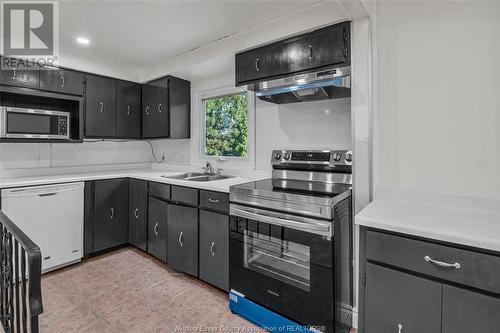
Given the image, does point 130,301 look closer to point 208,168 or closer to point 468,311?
point 208,168

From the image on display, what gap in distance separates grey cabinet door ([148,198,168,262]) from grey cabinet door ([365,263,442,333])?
2003 mm

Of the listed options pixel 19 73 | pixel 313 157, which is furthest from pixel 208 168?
pixel 19 73

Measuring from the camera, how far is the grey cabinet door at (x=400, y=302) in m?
1.16

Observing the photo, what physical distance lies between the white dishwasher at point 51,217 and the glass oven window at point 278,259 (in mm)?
1935

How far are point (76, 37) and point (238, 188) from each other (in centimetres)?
224

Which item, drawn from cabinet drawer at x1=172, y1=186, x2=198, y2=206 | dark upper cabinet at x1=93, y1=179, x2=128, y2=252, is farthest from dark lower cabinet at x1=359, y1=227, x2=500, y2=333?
dark upper cabinet at x1=93, y1=179, x2=128, y2=252

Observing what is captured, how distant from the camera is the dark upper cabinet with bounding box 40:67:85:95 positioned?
2.81 meters

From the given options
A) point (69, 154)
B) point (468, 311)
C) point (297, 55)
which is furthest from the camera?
point (69, 154)

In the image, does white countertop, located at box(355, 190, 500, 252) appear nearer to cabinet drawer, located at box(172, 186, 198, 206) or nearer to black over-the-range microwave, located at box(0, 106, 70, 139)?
cabinet drawer, located at box(172, 186, 198, 206)

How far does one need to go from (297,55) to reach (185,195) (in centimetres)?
152

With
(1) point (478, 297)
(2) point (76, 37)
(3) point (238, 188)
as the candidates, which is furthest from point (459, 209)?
(2) point (76, 37)

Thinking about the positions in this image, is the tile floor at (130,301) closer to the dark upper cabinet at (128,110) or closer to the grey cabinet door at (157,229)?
the grey cabinet door at (157,229)

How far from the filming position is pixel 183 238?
2.49 meters

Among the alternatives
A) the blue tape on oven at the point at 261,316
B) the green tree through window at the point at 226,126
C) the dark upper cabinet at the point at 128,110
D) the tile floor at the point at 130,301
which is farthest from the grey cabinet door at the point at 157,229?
the dark upper cabinet at the point at 128,110
